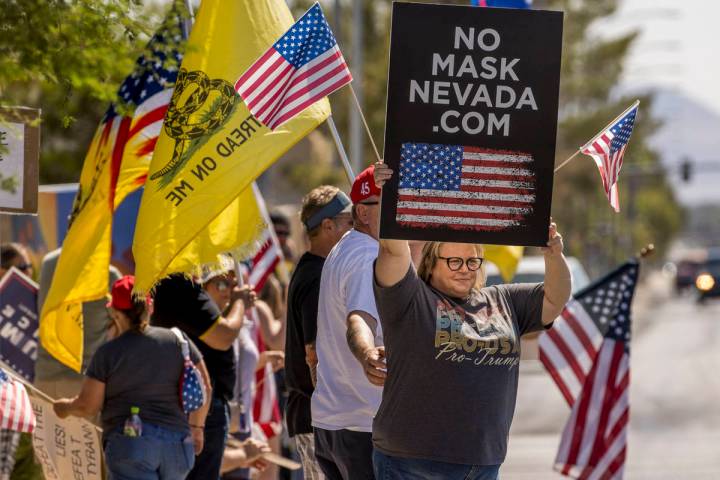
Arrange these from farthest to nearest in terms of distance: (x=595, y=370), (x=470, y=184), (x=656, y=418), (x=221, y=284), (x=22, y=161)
Result: (x=656, y=418), (x=595, y=370), (x=221, y=284), (x=22, y=161), (x=470, y=184)

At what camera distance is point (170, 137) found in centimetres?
737

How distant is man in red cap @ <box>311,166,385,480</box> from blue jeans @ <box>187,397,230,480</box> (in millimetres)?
1564

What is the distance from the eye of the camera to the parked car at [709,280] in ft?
49.3

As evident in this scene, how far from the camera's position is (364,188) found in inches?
259

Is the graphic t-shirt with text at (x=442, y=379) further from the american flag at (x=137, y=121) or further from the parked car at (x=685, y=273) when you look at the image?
the parked car at (x=685, y=273)

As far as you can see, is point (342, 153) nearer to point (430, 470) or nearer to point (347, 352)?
point (347, 352)

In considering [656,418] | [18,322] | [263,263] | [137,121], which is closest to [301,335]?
[137,121]

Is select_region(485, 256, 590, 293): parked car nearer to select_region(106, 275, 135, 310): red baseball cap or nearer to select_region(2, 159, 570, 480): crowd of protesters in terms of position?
select_region(2, 159, 570, 480): crowd of protesters

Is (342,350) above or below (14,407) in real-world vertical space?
above

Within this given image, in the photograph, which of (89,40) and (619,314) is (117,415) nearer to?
(89,40)

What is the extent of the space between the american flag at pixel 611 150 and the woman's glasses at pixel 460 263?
817 millimetres

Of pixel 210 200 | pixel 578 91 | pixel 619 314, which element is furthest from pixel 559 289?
pixel 578 91

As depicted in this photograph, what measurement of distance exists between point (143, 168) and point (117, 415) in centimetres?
166

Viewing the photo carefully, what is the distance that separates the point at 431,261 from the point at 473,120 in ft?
1.86
